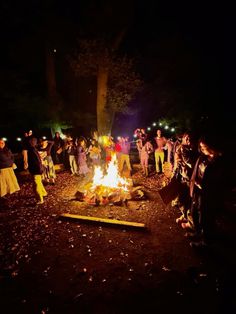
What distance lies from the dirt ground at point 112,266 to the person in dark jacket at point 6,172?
52.4 inches

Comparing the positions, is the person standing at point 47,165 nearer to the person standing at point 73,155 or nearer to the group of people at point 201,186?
the person standing at point 73,155

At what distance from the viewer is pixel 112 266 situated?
179 inches

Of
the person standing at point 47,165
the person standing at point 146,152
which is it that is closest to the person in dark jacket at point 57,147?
the person standing at point 47,165

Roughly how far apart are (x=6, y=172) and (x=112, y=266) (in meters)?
5.71

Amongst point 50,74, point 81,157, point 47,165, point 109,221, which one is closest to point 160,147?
point 81,157

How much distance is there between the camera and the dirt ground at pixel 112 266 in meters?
3.63

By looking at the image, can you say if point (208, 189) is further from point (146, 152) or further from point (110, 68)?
point (110, 68)

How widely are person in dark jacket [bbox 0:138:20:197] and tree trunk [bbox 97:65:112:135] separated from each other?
24.4 feet

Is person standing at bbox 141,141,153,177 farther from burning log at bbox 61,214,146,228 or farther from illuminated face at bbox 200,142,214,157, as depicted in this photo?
illuminated face at bbox 200,142,214,157

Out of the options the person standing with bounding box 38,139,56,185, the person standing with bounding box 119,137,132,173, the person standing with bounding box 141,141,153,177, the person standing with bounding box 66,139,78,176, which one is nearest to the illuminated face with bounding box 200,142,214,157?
the person standing with bounding box 141,141,153,177

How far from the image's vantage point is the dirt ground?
3635 millimetres

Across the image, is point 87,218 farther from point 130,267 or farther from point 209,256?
point 209,256

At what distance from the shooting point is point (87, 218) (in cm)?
643

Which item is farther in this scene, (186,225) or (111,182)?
(111,182)
